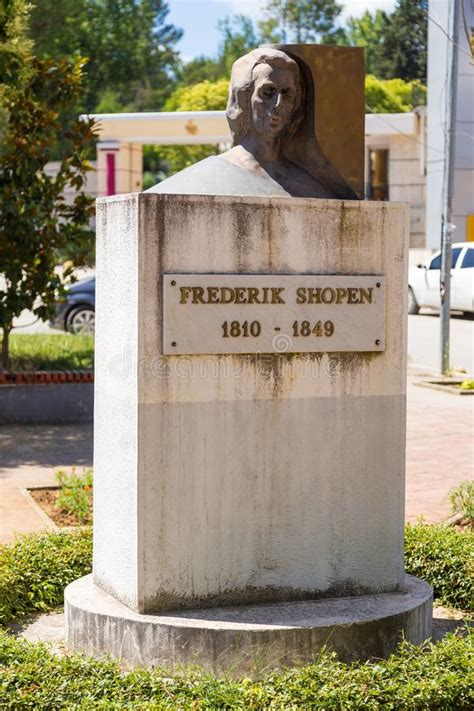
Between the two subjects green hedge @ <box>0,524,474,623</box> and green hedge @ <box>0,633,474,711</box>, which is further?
green hedge @ <box>0,524,474,623</box>

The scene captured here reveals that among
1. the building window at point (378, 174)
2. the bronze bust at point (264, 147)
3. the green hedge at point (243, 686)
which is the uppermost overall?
the building window at point (378, 174)

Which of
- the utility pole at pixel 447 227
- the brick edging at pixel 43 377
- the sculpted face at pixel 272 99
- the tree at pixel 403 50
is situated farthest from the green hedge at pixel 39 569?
the tree at pixel 403 50

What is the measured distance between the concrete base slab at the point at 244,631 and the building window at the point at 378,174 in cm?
3523

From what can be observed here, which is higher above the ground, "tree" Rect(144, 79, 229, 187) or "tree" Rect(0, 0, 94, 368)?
"tree" Rect(144, 79, 229, 187)

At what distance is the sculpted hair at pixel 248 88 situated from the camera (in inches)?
213

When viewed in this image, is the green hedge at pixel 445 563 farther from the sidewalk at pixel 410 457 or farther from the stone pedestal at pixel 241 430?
the sidewalk at pixel 410 457

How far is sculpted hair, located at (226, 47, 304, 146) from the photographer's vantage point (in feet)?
17.8

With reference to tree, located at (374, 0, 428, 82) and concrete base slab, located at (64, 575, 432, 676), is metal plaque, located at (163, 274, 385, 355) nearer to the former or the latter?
concrete base slab, located at (64, 575, 432, 676)

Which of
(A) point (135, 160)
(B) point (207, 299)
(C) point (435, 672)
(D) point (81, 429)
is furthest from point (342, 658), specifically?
(A) point (135, 160)

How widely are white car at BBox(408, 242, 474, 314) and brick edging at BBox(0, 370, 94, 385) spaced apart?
11693mm

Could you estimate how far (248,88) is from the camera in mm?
5520

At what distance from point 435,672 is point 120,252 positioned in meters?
2.27

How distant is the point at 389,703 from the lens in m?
4.44

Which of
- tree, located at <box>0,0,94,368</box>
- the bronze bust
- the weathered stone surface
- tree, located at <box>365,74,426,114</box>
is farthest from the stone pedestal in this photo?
tree, located at <box>365,74,426,114</box>
